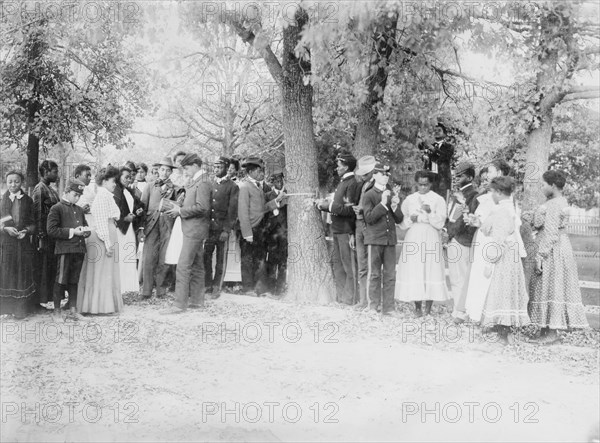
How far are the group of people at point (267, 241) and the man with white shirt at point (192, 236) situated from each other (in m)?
0.02

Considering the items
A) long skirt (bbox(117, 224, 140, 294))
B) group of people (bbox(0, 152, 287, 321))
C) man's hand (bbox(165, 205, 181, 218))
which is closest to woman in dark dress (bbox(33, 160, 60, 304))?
group of people (bbox(0, 152, 287, 321))

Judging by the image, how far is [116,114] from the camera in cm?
978

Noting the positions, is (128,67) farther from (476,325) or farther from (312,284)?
(476,325)

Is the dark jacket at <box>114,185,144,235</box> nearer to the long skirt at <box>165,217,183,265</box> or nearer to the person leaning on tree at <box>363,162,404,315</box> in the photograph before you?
the long skirt at <box>165,217,183,265</box>

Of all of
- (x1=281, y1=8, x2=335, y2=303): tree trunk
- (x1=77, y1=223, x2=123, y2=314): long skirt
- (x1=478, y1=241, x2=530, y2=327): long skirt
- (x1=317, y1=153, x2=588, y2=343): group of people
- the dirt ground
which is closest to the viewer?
the dirt ground

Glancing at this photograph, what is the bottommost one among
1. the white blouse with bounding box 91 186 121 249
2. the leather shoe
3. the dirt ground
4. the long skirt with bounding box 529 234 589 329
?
the dirt ground

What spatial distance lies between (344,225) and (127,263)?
10.3ft

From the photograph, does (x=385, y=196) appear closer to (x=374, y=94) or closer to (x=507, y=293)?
(x=507, y=293)

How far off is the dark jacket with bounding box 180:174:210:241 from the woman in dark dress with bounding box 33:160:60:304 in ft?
5.27

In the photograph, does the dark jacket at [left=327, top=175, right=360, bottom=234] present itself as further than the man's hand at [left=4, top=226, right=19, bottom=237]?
Yes

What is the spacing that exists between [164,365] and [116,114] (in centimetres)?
491

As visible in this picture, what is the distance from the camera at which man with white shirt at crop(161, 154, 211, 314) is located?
26.8ft

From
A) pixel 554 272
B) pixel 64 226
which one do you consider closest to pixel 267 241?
pixel 64 226

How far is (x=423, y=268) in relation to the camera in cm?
833
